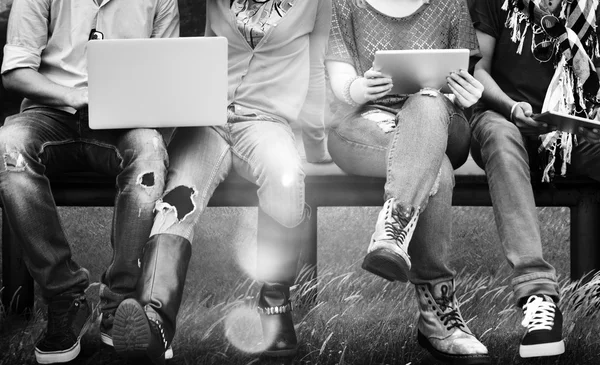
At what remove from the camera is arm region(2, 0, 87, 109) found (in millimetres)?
Answer: 2623

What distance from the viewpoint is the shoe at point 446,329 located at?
2324 millimetres

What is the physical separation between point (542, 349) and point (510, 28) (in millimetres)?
1214

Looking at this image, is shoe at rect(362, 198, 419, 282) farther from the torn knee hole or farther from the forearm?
the forearm

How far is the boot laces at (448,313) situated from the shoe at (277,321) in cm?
46

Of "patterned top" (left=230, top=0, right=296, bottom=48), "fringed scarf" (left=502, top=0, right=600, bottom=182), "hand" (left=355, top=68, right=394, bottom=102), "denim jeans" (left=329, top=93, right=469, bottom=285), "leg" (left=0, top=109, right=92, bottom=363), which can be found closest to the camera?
"denim jeans" (left=329, top=93, right=469, bottom=285)

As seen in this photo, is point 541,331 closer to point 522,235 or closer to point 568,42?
point 522,235

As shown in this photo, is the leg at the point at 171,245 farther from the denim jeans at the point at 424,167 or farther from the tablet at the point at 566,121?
the tablet at the point at 566,121

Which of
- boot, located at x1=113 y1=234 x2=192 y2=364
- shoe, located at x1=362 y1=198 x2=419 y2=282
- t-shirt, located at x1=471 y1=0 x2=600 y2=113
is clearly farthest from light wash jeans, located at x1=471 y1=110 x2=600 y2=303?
boot, located at x1=113 y1=234 x2=192 y2=364

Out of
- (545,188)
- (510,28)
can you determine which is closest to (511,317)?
(545,188)

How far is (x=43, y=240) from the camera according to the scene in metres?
2.40

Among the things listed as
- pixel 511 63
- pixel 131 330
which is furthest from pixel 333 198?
pixel 131 330

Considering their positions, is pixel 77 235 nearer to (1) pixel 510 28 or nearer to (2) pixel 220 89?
(2) pixel 220 89

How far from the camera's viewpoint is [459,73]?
2.53 meters

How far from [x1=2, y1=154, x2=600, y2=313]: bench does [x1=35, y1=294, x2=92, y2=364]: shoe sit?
49 cm
